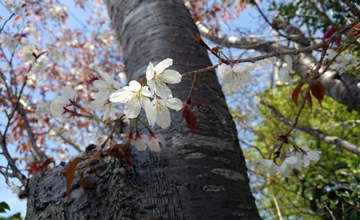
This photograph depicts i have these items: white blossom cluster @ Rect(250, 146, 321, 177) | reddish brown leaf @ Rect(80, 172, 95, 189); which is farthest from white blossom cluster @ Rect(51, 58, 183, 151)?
white blossom cluster @ Rect(250, 146, 321, 177)

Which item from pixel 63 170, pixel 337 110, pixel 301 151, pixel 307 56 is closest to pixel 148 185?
pixel 63 170

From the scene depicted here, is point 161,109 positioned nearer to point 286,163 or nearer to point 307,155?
point 286,163

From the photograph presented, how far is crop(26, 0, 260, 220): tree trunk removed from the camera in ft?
2.19

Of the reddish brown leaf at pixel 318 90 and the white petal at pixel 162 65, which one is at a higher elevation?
the reddish brown leaf at pixel 318 90

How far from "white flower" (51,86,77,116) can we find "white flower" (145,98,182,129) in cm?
36

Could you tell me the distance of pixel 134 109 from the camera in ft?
1.77

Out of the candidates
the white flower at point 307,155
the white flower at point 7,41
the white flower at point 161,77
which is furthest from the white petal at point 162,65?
the white flower at point 7,41

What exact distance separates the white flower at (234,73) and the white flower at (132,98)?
185 mm

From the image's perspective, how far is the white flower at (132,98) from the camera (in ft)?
1.76

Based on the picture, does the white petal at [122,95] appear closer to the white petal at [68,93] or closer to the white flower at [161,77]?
the white flower at [161,77]

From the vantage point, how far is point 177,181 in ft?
2.28

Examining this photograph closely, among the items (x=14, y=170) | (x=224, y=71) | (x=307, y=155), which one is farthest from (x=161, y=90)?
(x=14, y=170)

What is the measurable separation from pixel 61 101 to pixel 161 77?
16.1 inches

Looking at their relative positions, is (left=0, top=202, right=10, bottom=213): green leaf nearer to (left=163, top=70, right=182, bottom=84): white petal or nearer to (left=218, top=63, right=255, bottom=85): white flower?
(left=163, top=70, right=182, bottom=84): white petal
